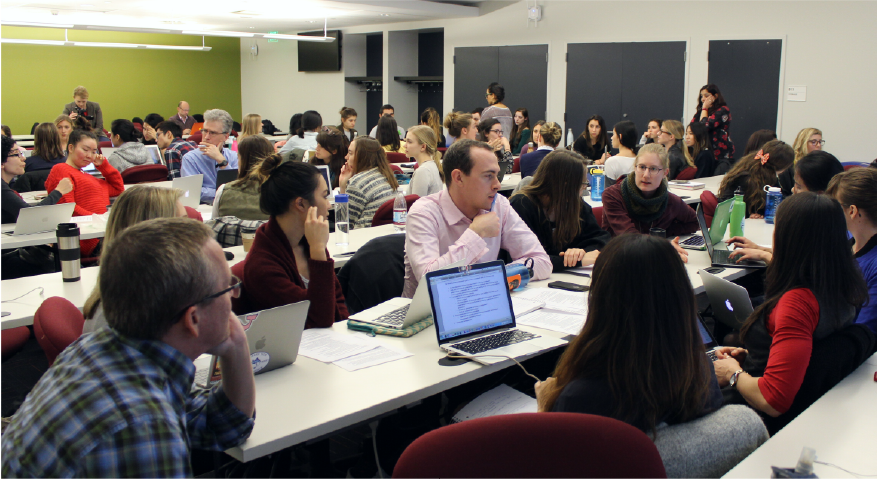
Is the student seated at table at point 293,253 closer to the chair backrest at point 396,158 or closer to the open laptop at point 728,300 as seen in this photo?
the open laptop at point 728,300

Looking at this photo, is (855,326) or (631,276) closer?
(631,276)

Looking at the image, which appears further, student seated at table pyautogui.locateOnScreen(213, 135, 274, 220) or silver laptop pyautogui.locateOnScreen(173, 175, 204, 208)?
silver laptop pyautogui.locateOnScreen(173, 175, 204, 208)

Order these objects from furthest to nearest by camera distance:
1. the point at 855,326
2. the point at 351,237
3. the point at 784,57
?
the point at 784,57, the point at 351,237, the point at 855,326

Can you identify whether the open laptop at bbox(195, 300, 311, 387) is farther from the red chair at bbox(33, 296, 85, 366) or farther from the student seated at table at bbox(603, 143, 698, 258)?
the student seated at table at bbox(603, 143, 698, 258)

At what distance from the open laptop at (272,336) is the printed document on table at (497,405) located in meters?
0.56

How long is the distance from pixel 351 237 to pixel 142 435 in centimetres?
287

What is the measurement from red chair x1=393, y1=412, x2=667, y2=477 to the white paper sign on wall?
8074mm

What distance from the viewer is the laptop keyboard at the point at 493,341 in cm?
208

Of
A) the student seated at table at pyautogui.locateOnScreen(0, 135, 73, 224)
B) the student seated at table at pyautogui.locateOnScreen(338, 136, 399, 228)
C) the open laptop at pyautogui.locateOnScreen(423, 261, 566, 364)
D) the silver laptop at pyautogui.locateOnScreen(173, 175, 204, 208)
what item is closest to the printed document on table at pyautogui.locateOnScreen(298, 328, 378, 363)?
the open laptop at pyautogui.locateOnScreen(423, 261, 566, 364)

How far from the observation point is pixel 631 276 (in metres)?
1.43

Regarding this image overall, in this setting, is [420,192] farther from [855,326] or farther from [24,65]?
[24,65]

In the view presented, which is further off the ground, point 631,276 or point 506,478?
point 631,276

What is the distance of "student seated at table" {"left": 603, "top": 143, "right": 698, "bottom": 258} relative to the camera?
366cm

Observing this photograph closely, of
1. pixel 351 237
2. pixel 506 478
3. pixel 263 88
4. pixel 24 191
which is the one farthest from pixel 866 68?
pixel 263 88
